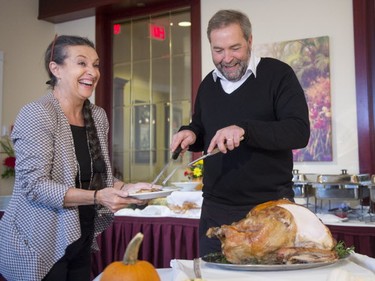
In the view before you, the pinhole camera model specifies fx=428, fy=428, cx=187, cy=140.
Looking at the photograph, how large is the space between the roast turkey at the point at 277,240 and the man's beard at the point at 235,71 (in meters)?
0.67

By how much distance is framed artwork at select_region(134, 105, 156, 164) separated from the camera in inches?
175

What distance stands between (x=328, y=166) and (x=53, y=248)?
2536 millimetres

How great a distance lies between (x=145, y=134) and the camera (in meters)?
4.50

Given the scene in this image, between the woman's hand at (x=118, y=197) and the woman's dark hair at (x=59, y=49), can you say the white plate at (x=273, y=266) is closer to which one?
the woman's hand at (x=118, y=197)

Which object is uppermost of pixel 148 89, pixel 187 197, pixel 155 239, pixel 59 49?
pixel 148 89

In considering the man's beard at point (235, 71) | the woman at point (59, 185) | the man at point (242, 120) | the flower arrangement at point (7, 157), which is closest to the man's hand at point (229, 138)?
the man at point (242, 120)

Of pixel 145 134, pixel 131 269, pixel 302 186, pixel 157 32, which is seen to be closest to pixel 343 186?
pixel 302 186

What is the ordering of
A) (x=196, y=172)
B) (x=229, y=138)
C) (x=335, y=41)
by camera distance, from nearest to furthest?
(x=229, y=138) → (x=196, y=172) → (x=335, y=41)

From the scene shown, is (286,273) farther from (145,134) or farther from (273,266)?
(145,134)

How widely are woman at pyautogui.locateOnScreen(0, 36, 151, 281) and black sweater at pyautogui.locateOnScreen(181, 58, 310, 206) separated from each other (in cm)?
31

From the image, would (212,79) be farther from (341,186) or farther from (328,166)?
(328,166)

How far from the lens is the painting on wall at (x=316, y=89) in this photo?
3350 millimetres

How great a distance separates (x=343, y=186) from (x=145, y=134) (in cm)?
240

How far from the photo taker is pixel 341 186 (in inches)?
102
